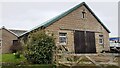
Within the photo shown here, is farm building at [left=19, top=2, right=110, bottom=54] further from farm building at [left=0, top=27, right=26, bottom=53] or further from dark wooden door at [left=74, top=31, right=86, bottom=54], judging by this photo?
farm building at [left=0, top=27, right=26, bottom=53]

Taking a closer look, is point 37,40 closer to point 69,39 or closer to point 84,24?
point 69,39

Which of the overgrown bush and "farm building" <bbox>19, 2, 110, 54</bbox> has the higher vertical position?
"farm building" <bbox>19, 2, 110, 54</bbox>

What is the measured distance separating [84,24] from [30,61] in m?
9.95

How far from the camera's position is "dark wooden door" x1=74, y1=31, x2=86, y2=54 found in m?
24.8

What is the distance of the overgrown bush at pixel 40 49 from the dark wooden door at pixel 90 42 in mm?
8456

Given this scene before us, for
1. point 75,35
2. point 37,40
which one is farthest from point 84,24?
point 37,40

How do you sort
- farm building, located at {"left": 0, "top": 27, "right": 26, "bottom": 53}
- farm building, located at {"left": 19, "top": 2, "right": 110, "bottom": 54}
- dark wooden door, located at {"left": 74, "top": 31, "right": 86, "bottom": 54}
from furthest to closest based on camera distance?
farm building, located at {"left": 0, "top": 27, "right": 26, "bottom": 53} → dark wooden door, located at {"left": 74, "top": 31, "right": 86, "bottom": 54} → farm building, located at {"left": 19, "top": 2, "right": 110, "bottom": 54}

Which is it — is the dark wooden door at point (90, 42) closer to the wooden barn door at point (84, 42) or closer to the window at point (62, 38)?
the wooden barn door at point (84, 42)

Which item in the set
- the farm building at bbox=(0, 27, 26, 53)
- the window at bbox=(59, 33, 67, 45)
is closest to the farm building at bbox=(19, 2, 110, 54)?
the window at bbox=(59, 33, 67, 45)

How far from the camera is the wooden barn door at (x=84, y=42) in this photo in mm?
24906

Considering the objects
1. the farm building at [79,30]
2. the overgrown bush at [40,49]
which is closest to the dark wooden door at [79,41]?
the farm building at [79,30]

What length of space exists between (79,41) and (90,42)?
6.00ft

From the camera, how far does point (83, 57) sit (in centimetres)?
1551

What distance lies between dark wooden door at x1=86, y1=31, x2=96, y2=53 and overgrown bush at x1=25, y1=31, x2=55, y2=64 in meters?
8.46
